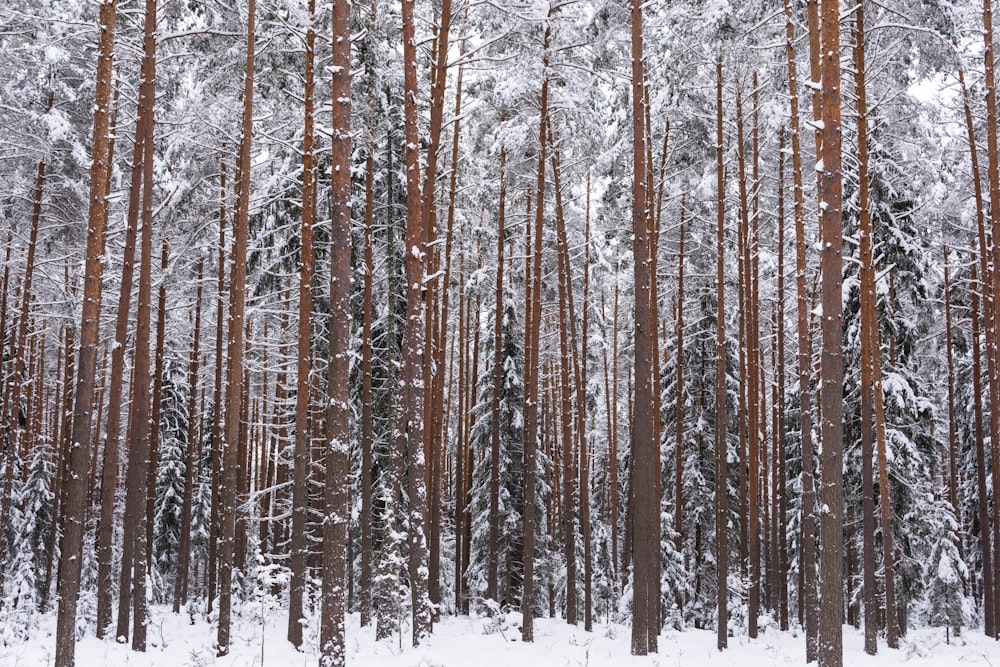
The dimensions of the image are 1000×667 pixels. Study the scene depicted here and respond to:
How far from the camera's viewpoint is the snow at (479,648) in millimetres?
12344

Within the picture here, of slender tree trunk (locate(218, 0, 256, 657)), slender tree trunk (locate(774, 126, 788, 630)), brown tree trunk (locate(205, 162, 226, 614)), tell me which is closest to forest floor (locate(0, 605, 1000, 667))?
slender tree trunk (locate(218, 0, 256, 657))

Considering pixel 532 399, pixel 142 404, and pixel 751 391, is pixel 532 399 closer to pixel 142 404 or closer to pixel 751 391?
pixel 751 391

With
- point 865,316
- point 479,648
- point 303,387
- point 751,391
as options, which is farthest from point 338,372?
point 751,391

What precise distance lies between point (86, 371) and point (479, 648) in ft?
28.2

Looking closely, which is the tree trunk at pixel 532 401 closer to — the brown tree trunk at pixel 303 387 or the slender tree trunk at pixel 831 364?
the brown tree trunk at pixel 303 387

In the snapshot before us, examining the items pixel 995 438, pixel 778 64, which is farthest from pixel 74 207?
pixel 995 438

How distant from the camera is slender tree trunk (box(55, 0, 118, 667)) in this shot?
10094mm

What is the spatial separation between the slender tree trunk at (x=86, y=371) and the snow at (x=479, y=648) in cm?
155

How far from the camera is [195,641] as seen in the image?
→ 1571 cm

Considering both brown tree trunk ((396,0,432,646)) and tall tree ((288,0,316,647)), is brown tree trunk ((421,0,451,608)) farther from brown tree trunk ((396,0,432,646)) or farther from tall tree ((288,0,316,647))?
tall tree ((288,0,316,647))

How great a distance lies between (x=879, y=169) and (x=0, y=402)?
2290 centimetres

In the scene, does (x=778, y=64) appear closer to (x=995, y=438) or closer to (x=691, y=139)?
(x=691, y=139)

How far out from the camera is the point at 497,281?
1870cm

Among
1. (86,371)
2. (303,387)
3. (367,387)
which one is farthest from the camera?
(367,387)
